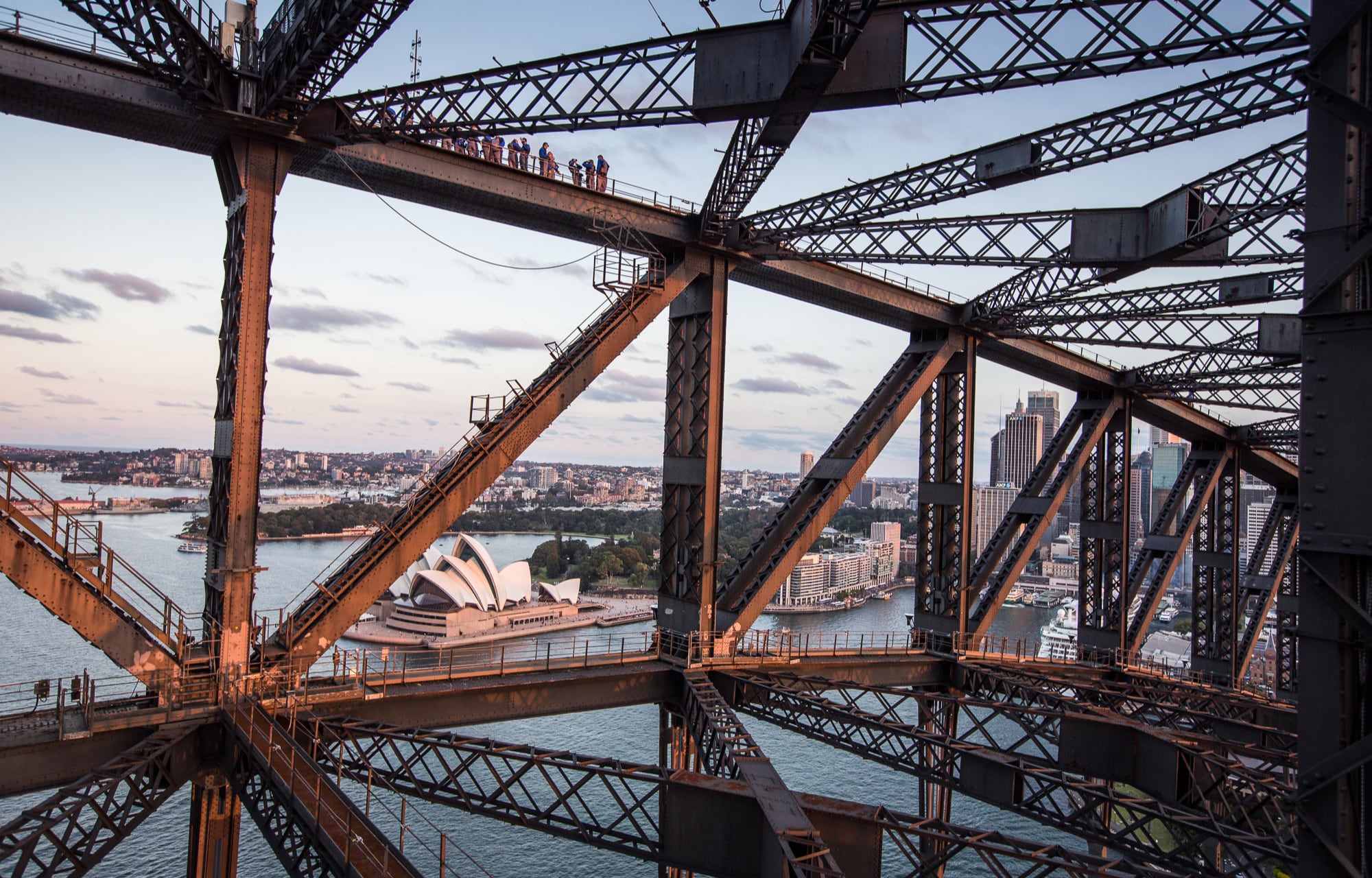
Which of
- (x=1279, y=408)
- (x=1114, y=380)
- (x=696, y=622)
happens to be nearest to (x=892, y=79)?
(x=696, y=622)

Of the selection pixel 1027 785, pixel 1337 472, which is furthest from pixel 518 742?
pixel 1337 472

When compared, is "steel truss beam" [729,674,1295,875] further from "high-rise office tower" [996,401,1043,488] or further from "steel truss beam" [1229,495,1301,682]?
"high-rise office tower" [996,401,1043,488]

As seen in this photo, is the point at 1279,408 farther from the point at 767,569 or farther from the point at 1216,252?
the point at 767,569

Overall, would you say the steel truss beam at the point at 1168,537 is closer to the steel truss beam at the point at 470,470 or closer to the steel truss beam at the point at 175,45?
the steel truss beam at the point at 470,470

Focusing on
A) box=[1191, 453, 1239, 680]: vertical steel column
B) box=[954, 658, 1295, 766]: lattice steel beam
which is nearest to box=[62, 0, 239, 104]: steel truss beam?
box=[954, 658, 1295, 766]: lattice steel beam

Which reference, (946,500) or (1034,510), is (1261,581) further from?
(946,500)

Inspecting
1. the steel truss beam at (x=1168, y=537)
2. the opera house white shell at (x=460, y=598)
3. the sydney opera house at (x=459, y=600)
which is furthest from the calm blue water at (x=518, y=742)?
the opera house white shell at (x=460, y=598)

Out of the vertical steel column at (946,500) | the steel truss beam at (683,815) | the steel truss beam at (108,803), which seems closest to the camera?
the steel truss beam at (683,815)
